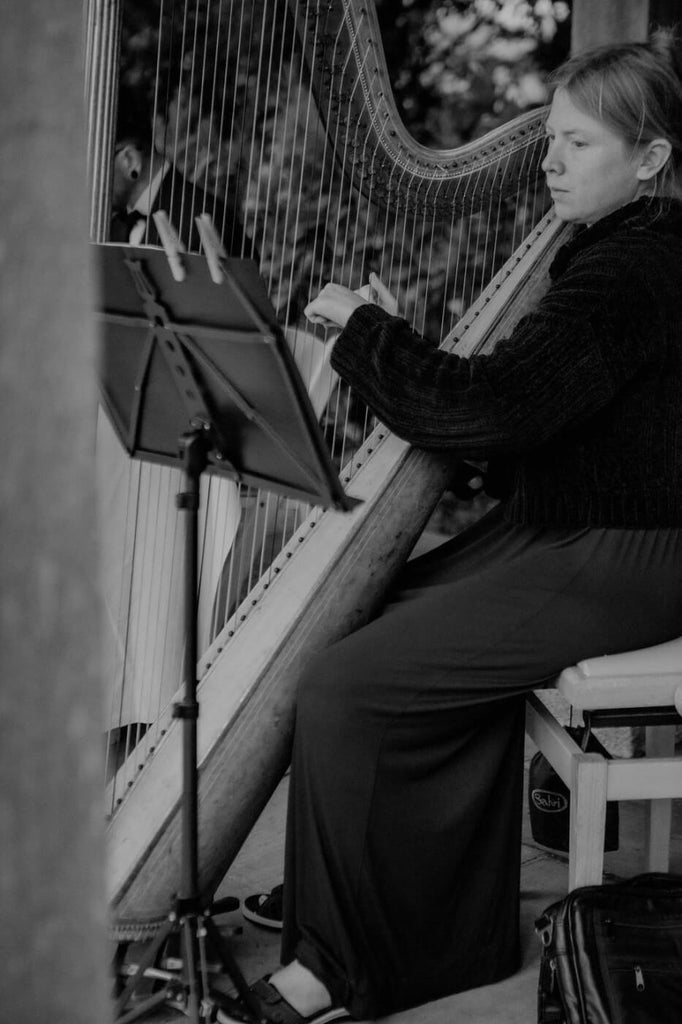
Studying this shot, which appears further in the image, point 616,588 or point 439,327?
point 439,327

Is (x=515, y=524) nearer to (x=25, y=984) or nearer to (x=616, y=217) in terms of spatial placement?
(x=616, y=217)

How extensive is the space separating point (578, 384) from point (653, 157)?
0.44m

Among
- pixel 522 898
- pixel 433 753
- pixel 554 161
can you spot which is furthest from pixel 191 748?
pixel 554 161

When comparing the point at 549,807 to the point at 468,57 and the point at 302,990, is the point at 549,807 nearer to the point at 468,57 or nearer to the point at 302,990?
the point at 302,990

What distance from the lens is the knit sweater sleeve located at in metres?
1.71

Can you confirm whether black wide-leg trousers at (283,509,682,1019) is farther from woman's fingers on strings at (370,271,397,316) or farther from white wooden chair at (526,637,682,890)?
woman's fingers on strings at (370,271,397,316)

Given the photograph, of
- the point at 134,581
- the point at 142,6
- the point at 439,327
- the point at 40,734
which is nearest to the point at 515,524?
the point at 134,581

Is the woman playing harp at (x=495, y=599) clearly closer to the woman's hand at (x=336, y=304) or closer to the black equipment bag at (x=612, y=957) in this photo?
the woman's hand at (x=336, y=304)

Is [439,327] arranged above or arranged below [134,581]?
above

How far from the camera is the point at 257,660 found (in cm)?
180

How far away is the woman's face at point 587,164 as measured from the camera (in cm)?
188

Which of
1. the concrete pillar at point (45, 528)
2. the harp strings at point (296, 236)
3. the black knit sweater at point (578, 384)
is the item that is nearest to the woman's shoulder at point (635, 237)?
the black knit sweater at point (578, 384)

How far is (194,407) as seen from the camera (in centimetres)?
158

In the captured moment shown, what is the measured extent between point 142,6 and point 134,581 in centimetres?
192
